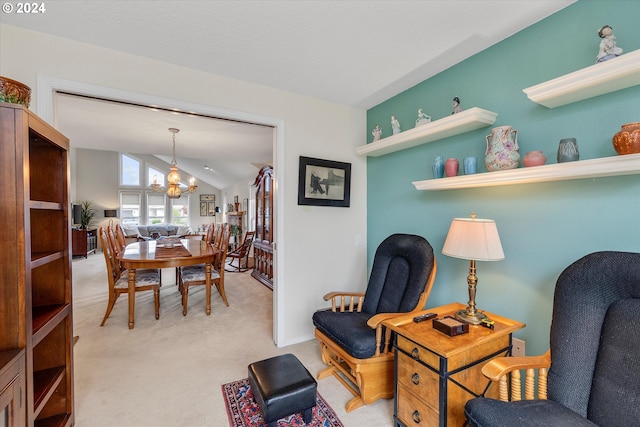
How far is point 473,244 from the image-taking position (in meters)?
1.58

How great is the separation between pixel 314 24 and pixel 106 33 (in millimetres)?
1383

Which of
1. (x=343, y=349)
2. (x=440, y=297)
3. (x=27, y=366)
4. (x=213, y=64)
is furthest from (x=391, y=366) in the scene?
(x=213, y=64)

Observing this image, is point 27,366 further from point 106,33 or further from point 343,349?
point 106,33

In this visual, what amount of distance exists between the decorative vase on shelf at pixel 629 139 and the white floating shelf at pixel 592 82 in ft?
0.81

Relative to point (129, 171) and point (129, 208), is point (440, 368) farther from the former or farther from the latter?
point (129, 171)

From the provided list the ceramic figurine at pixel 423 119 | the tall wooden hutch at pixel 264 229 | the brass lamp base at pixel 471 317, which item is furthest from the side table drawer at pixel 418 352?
the tall wooden hutch at pixel 264 229

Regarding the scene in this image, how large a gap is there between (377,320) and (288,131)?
74.0 inches

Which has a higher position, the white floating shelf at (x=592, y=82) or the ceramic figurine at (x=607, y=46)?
the ceramic figurine at (x=607, y=46)

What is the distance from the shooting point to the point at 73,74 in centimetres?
187

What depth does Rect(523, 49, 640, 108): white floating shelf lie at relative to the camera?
1.18 meters

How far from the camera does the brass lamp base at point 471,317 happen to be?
1.66 m

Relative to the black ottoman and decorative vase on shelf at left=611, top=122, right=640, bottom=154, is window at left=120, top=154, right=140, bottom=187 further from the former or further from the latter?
decorative vase on shelf at left=611, top=122, right=640, bottom=154

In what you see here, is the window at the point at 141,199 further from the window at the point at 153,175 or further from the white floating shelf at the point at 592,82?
the white floating shelf at the point at 592,82

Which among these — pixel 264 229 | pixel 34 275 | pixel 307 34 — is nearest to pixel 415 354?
pixel 307 34
